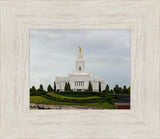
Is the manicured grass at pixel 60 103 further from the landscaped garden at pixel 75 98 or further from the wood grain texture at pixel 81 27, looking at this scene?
the wood grain texture at pixel 81 27

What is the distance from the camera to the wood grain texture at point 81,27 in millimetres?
3596

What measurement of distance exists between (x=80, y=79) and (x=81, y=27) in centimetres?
94

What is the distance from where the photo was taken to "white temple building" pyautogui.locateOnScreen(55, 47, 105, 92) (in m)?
3.81

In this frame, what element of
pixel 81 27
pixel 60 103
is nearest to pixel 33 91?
pixel 60 103

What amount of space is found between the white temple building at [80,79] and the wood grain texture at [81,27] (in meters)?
0.46

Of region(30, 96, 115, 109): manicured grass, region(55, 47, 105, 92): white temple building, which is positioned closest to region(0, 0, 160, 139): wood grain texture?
region(30, 96, 115, 109): manicured grass

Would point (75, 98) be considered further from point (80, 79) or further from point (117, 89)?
point (117, 89)

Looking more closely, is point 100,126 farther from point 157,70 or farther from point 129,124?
point 157,70

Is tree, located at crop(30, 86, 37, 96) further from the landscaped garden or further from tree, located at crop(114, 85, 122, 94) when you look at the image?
tree, located at crop(114, 85, 122, 94)

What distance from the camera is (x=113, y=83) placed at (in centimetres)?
385

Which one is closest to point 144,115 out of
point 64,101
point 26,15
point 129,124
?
point 129,124

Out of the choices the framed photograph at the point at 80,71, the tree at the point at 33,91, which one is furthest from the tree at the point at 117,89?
the tree at the point at 33,91

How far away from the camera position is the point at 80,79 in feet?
12.7

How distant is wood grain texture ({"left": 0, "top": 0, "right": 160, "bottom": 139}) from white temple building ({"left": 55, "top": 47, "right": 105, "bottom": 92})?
1.51ft
